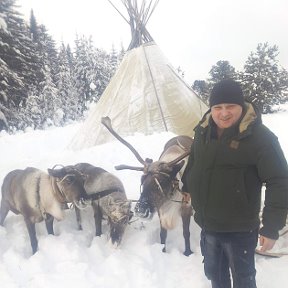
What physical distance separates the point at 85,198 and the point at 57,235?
2.80 feet

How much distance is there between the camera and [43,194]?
14.5ft

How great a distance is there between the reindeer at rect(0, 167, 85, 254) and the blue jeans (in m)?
1.86

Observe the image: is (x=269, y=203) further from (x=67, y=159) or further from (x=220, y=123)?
(x=67, y=159)

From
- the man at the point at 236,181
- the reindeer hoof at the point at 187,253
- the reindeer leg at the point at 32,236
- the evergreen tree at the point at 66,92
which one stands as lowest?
the evergreen tree at the point at 66,92

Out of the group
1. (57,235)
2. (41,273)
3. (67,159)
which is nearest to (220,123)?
(41,273)

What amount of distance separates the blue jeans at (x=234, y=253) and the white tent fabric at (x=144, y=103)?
600 centimetres

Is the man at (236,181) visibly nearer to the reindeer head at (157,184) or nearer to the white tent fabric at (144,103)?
the reindeer head at (157,184)

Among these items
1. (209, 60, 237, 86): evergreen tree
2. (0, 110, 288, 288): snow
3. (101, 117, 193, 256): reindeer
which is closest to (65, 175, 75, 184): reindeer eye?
(101, 117, 193, 256): reindeer

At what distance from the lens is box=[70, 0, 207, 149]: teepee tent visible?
354 inches

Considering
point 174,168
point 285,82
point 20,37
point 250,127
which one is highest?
point 20,37

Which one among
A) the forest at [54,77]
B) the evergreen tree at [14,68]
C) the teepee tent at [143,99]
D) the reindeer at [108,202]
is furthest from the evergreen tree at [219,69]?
the reindeer at [108,202]

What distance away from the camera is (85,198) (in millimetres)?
4266

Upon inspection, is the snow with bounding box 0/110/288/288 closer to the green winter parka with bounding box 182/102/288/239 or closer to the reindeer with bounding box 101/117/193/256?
the reindeer with bounding box 101/117/193/256

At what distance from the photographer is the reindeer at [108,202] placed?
4.43 metres
